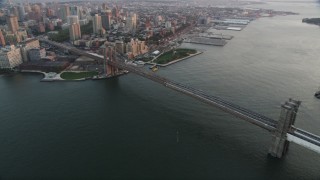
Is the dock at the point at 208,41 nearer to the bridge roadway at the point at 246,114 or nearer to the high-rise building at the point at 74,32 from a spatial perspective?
the high-rise building at the point at 74,32

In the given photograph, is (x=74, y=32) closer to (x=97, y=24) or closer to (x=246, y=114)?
(x=97, y=24)

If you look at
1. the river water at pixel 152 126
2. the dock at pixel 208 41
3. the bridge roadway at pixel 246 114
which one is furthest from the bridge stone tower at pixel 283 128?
the dock at pixel 208 41

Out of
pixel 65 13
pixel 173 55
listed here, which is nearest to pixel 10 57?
pixel 173 55

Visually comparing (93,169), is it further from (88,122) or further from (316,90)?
(316,90)

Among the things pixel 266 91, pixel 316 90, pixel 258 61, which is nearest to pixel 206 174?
pixel 266 91

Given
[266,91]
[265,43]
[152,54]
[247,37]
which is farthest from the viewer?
[247,37]

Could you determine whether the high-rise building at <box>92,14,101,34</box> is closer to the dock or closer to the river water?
the dock

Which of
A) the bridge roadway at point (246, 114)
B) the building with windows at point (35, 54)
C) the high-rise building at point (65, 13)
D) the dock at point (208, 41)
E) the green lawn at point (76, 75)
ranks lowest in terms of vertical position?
the green lawn at point (76, 75)
